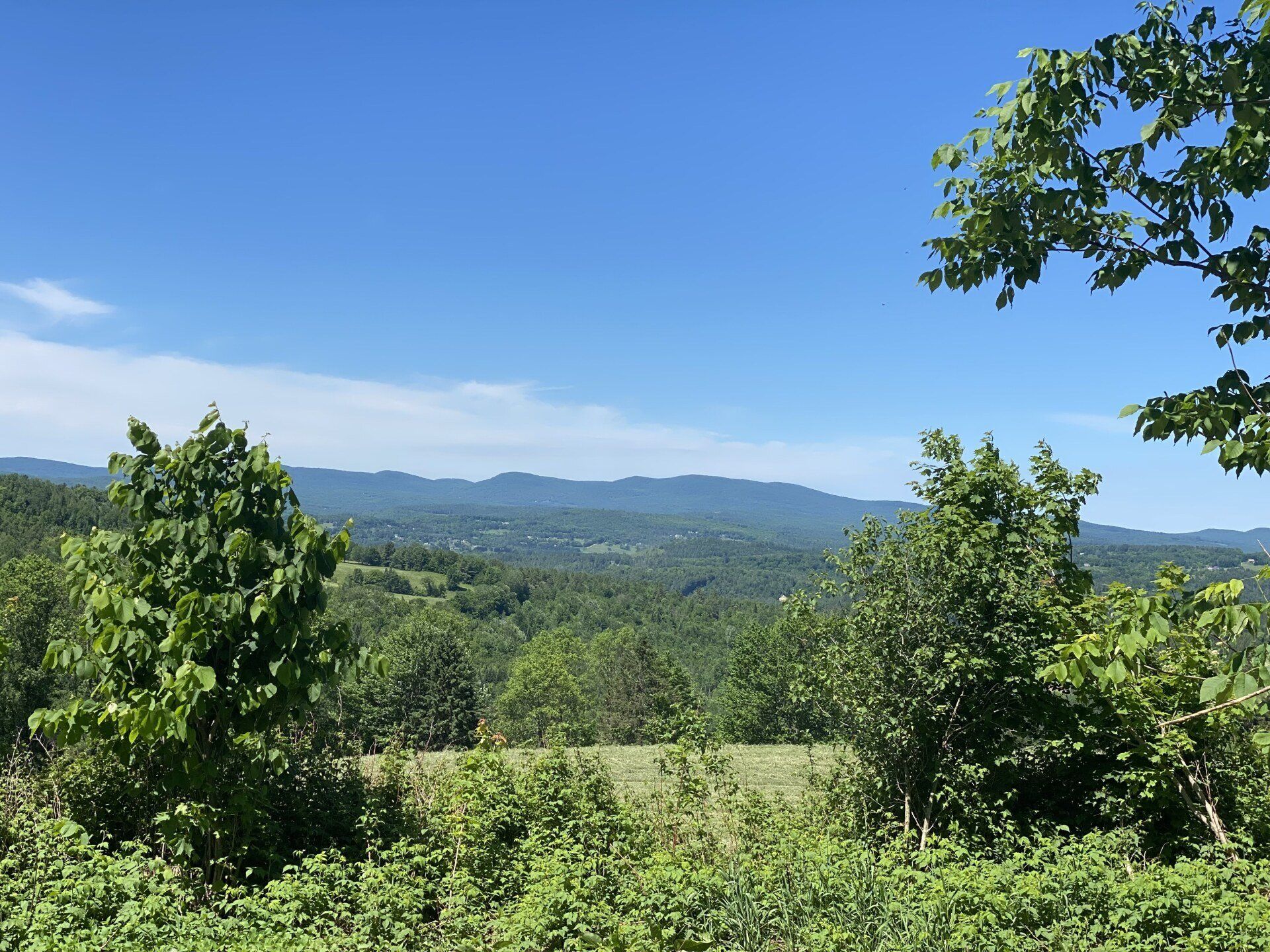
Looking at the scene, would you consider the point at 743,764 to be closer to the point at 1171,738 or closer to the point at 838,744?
the point at 838,744

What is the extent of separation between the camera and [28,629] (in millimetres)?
32531

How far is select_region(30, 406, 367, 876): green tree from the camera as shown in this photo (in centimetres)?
584

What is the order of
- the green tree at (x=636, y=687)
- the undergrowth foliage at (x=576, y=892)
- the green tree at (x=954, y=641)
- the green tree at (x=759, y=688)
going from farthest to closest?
the green tree at (x=636, y=687) → the green tree at (x=759, y=688) → the green tree at (x=954, y=641) → the undergrowth foliage at (x=576, y=892)

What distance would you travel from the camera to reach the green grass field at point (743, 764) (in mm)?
11734

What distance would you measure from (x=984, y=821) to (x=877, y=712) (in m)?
1.76

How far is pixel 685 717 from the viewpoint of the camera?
8.86 metres

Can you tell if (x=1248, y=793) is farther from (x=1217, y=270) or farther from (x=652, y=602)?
(x=652, y=602)

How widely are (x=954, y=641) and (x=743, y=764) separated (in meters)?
12.7

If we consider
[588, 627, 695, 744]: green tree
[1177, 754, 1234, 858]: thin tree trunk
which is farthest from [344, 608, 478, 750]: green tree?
[1177, 754, 1234, 858]: thin tree trunk

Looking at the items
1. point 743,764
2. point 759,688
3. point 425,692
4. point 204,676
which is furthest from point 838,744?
point 759,688

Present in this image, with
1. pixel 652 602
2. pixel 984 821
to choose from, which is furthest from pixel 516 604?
pixel 984 821

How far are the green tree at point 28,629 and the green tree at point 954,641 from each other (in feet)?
95.7

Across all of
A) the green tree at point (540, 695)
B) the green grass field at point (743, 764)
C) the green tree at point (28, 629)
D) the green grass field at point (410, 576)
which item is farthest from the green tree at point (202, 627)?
the green grass field at point (410, 576)

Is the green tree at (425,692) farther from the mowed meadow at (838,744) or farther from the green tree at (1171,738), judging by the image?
the green tree at (1171,738)
